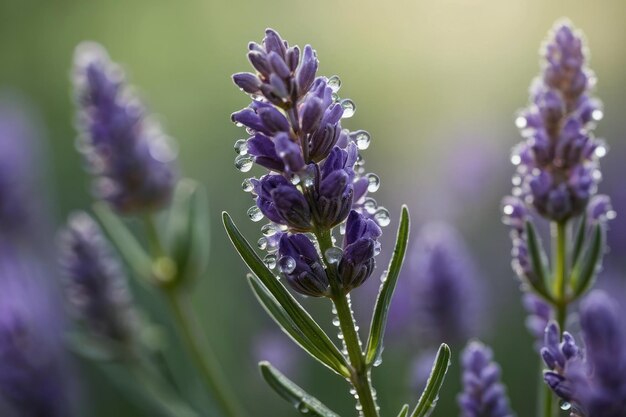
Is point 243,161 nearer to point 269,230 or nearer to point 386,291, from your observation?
point 269,230

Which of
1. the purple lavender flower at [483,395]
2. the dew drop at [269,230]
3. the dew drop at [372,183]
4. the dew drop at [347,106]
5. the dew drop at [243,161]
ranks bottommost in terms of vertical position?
the purple lavender flower at [483,395]

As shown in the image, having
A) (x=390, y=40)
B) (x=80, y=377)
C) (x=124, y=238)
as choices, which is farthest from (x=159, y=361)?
(x=390, y=40)

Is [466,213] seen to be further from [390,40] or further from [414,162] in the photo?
[390,40]

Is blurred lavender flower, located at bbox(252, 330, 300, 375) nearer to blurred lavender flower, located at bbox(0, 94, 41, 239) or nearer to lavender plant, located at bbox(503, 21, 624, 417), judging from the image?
blurred lavender flower, located at bbox(0, 94, 41, 239)

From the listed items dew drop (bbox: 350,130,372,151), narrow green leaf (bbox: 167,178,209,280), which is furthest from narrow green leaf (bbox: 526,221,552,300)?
narrow green leaf (bbox: 167,178,209,280)

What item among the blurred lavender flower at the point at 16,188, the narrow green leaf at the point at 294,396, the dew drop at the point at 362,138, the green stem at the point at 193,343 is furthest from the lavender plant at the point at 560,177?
the blurred lavender flower at the point at 16,188

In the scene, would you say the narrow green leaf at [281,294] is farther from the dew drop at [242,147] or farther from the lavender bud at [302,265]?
the dew drop at [242,147]
